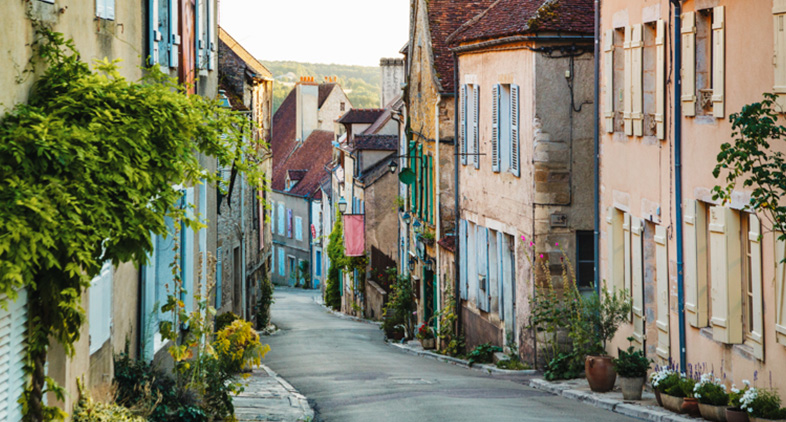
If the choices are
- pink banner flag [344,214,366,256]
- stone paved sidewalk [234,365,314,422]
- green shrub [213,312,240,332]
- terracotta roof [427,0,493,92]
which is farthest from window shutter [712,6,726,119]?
pink banner flag [344,214,366,256]

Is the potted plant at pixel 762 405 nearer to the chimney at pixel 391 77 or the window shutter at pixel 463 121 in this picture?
the window shutter at pixel 463 121

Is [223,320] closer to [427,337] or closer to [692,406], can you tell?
[427,337]

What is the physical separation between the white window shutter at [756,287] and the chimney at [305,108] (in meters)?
51.0

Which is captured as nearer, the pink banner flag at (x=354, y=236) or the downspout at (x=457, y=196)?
the downspout at (x=457, y=196)

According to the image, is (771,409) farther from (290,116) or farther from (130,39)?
(290,116)

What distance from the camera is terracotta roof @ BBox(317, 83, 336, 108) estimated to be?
60769 mm

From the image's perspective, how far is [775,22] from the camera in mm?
8914

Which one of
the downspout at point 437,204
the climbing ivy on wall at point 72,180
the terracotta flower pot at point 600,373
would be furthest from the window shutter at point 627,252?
the climbing ivy on wall at point 72,180

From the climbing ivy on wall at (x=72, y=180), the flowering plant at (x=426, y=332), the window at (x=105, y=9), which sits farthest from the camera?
the flowering plant at (x=426, y=332)

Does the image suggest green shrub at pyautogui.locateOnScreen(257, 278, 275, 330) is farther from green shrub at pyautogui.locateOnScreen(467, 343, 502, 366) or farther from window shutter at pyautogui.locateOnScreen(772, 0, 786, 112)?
window shutter at pyautogui.locateOnScreen(772, 0, 786, 112)

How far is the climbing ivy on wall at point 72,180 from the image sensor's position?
16.2ft

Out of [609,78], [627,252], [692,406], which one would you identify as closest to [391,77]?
[609,78]

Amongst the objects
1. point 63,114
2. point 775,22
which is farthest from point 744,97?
point 63,114

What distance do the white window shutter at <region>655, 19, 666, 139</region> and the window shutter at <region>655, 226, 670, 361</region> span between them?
4.24 ft
